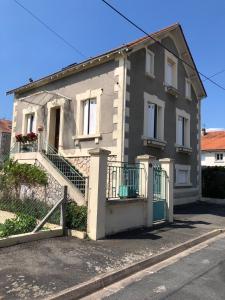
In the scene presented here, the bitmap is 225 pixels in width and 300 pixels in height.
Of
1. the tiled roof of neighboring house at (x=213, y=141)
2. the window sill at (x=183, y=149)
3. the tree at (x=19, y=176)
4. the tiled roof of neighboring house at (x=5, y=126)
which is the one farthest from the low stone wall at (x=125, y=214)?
the tiled roof of neighboring house at (x=5, y=126)

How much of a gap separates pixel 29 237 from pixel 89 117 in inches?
324

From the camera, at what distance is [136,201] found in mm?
10523

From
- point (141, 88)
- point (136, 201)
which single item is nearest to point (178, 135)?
point (141, 88)

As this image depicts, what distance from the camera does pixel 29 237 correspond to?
8.30 m

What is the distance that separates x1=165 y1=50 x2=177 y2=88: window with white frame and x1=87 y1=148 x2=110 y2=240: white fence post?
9.58 m

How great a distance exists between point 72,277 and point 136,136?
9334 millimetres

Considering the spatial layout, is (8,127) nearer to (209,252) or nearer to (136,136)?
(136,136)

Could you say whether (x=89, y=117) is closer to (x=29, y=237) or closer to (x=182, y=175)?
(x=182, y=175)

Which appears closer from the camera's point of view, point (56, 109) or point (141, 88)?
point (141, 88)

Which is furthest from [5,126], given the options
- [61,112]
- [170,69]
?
[170,69]

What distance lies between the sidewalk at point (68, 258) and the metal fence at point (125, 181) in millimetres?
1162

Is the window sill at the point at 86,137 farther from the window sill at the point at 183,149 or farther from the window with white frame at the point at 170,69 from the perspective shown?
the window with white frame at the point at 170,69

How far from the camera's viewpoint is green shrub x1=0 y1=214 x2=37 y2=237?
8.65 meters

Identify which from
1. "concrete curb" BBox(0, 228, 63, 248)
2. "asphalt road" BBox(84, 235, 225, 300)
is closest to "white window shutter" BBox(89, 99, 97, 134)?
"concrete curb" BBox(0, 228, 63, 248)
